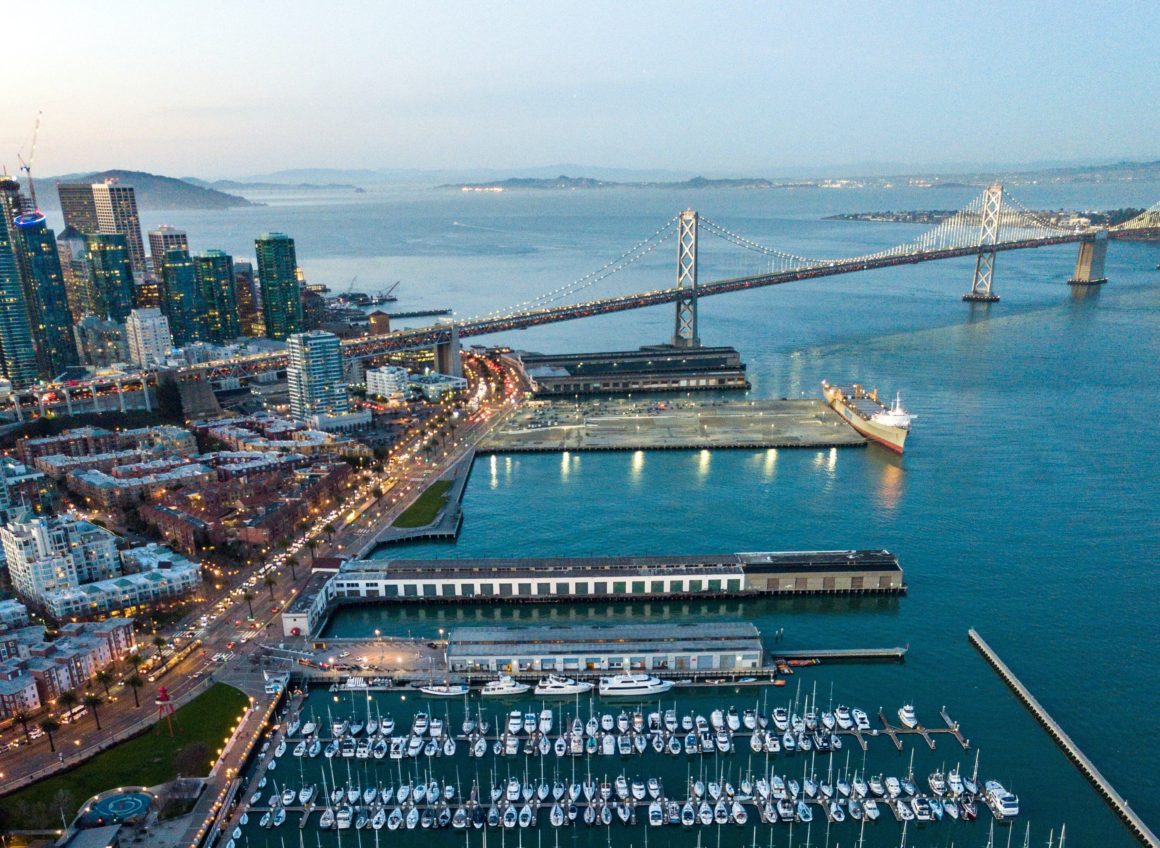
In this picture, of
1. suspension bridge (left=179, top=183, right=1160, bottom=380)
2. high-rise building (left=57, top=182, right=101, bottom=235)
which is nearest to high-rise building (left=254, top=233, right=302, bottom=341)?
→ suspension bridge (left=179, top=183, right=1160, bottom=380)

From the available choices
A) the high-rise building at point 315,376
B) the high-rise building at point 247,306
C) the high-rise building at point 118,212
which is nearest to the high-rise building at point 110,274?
the high-rise building at point 247,306

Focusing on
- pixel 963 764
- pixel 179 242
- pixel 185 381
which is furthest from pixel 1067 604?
pixel 179 242

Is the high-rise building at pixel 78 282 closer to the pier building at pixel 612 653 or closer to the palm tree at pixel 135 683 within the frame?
the palm tree at pixel 135 683

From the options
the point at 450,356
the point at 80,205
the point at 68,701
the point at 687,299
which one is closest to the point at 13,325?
the point at 450,356

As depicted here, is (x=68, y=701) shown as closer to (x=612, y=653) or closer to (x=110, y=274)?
(x=612, y=653)

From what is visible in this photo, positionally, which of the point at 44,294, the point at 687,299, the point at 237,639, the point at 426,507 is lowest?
the point at 237,639
